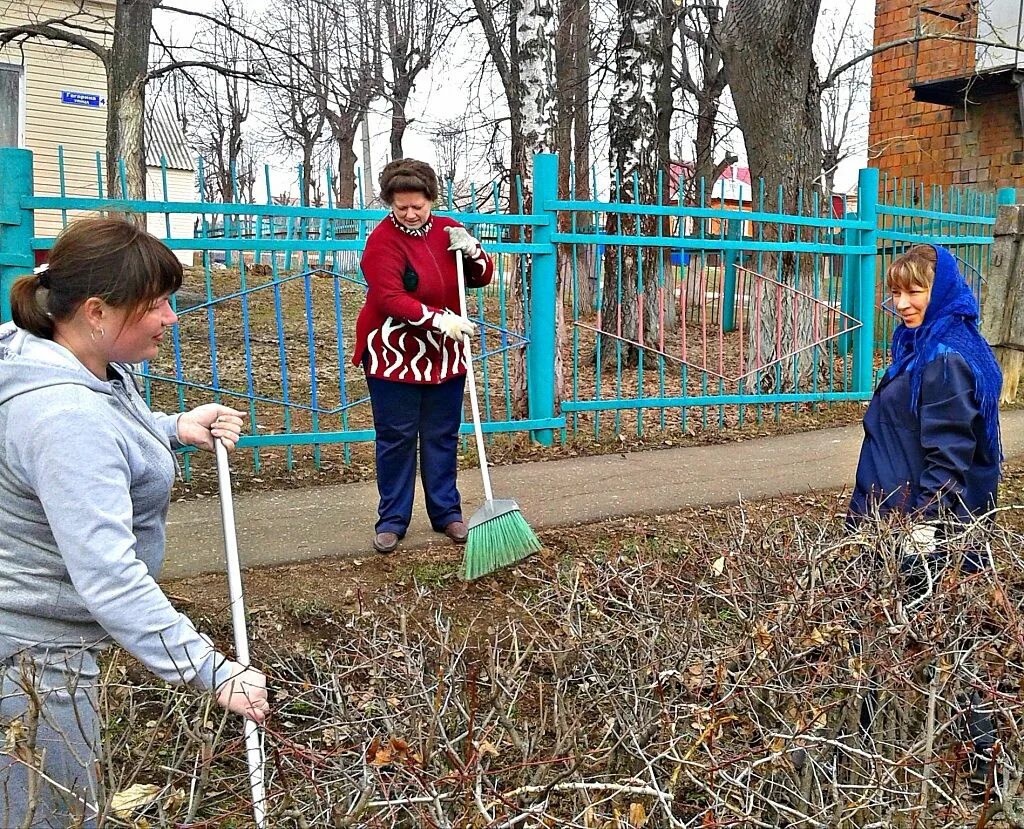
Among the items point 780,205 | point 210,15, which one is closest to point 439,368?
point 780,205

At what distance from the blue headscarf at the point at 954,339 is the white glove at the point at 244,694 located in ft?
6.80

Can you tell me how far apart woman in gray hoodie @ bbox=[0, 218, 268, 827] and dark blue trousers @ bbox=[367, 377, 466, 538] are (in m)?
2.24

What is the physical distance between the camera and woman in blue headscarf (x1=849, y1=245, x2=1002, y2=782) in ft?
9.07

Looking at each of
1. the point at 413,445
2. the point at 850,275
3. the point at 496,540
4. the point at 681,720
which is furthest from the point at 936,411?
the point at 850,275

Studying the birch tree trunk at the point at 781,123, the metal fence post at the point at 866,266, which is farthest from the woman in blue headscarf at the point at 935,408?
the metal fence post at the point at 866,266

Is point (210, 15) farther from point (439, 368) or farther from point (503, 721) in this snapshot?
point (503, 721)

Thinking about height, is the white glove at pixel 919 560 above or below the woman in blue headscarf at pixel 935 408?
below

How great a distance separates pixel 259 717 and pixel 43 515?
0.55 metres

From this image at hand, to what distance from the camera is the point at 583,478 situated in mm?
5684

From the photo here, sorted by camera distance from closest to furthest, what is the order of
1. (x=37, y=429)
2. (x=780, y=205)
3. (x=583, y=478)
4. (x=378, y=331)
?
(x=37, y=429), (x=378, y=331), (x=583, y=478), (x=780, y=205)

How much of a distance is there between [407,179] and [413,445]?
1.14 meters

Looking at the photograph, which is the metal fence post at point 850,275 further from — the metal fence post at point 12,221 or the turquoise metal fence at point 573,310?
the metal fence post at point 12,221

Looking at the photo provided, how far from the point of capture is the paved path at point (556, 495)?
4.42 meters

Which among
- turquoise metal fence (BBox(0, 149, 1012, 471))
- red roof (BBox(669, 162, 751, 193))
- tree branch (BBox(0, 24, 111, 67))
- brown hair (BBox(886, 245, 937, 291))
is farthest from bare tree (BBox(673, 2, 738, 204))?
brown hair (BBox(886, 245, 937, 291))
